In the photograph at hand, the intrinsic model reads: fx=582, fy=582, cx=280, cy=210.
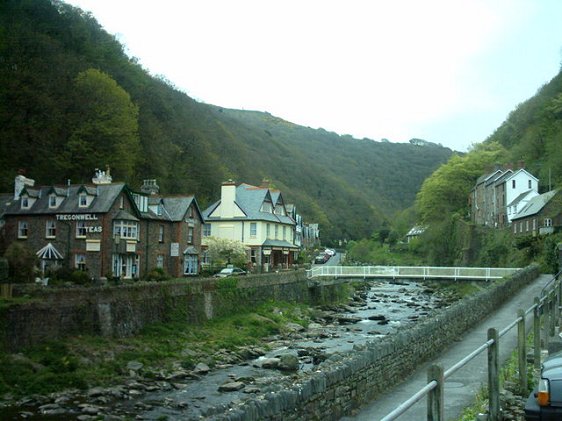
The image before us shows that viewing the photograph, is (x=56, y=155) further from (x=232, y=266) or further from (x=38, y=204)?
(x=232, y=266)

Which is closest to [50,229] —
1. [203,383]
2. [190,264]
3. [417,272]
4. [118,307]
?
[190,264]

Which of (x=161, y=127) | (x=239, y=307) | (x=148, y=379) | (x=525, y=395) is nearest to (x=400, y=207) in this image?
(x=161, y=127)

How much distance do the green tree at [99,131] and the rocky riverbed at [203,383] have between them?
29473 mm

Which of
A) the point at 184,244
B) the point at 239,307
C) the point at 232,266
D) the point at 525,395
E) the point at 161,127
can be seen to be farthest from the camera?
the point at 161,127

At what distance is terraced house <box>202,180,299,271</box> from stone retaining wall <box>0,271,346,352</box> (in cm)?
1624

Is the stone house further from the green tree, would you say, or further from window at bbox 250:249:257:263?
the green tree

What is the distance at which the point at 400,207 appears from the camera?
196000 mm

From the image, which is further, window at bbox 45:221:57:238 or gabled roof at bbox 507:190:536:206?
gabled roof at bbox 507:190:536:206

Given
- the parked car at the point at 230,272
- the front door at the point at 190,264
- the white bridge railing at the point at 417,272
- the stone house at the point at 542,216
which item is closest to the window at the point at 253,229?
the white bridge railing at the point at 417,272

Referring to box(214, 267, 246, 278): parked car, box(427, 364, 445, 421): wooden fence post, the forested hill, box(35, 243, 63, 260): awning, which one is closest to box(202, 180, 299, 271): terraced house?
box(214, 267, 246, 278): parked car

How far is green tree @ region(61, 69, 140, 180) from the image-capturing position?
193ft

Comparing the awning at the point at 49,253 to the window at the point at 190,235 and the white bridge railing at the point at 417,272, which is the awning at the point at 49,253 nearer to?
the window at the point at 190,235

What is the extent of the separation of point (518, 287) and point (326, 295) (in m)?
26.2

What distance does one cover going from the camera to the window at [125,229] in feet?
140
